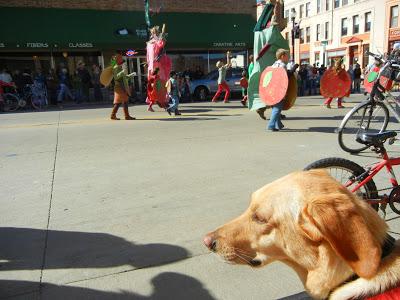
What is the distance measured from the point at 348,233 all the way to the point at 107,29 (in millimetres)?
21412

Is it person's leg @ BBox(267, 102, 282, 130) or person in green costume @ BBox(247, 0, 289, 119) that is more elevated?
person in green costume @ BBox(247, 0, 289, 119)

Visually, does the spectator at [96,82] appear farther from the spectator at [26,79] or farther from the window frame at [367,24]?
the window frame at [367,24]

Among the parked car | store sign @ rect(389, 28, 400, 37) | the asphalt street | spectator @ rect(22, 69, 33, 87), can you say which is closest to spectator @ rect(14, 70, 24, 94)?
spectator @ rect(22, 69, 33, 87)

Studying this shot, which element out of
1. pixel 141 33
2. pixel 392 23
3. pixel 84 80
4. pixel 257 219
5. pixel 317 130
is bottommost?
pixel 317 130

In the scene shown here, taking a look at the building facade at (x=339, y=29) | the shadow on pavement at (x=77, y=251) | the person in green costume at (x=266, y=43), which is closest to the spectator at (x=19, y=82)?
the person in green costume at (x=266, y=43)

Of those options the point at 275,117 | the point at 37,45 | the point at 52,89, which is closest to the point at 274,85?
the point at 275,117

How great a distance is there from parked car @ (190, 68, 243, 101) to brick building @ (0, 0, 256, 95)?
3707mm

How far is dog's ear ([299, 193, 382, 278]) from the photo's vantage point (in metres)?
→ 1.49

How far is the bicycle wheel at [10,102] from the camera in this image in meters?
16.3

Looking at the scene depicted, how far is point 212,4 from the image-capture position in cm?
2434

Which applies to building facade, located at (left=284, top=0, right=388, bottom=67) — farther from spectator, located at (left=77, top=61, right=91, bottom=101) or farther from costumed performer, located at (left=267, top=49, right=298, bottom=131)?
costumed performer, located at (left=267, top=49, right=298, bottom=131)

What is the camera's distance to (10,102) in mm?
16516

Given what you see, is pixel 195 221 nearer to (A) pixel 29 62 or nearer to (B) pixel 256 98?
(B) pixel 256 98

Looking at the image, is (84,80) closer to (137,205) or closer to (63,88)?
(63,88)
